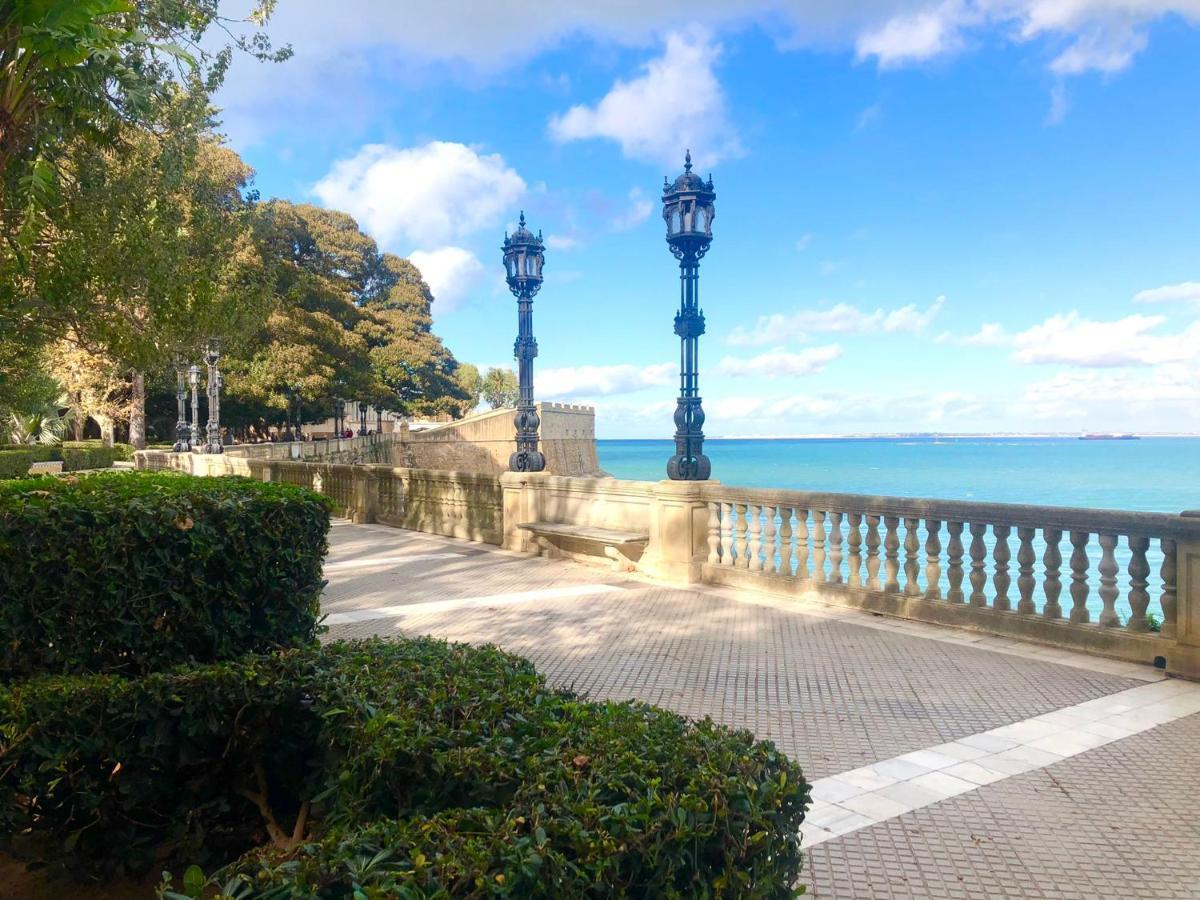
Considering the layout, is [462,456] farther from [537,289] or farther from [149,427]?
[537,289]

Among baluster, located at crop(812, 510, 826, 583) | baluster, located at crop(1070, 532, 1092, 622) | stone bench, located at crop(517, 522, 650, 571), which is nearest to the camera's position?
baluster, located at crop(1070, 532, 1092, 622)

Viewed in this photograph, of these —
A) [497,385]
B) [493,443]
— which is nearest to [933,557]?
[493,443]

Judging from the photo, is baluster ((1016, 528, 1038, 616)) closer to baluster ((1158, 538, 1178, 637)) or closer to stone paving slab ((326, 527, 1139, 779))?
stone paving slab ((326, 527, 1139, 779))

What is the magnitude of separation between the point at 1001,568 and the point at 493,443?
5498cm

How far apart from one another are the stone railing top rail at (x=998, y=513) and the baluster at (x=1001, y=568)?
0.11m

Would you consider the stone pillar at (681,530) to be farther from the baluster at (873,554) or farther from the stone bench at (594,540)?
the baluster at (873,554)

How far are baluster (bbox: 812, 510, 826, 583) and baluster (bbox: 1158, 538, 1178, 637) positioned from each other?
2.97 meters

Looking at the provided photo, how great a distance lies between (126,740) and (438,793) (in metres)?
1.47

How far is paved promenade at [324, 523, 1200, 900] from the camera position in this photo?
3.35 m

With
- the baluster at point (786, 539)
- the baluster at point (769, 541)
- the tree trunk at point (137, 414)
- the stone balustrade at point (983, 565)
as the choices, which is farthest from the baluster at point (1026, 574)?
the tree trunk at point (137, 414)

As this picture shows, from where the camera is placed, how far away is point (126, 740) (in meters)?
2.95

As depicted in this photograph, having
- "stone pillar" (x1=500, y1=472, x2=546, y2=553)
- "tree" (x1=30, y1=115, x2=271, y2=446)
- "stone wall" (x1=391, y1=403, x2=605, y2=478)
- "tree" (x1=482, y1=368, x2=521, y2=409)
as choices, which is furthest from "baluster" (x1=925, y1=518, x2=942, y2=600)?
"tree" (x1=482, y1=368, x2=521, y2=409)

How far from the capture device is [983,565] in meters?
7.23

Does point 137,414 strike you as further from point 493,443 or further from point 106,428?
point 493,443
